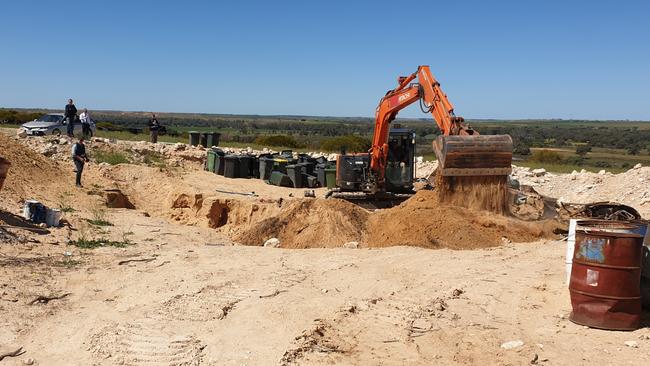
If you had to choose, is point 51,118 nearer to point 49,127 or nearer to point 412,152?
point 49,127

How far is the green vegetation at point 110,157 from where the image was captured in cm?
2316

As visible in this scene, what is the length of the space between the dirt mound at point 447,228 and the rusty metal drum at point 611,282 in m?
4.86

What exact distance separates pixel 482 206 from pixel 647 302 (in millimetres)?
5876

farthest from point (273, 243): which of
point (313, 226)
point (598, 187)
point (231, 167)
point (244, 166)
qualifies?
point (598, 187)

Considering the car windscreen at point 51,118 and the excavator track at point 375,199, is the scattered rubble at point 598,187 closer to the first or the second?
the excavator track at point 375,199

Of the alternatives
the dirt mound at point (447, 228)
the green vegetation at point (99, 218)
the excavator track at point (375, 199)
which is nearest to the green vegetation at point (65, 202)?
the green vegetation at point (99, 218)

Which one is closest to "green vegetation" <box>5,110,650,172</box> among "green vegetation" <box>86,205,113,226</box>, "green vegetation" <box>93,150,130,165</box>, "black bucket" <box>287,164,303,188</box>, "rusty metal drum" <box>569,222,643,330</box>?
"green vegetation" <box>93,150,130,165</box>

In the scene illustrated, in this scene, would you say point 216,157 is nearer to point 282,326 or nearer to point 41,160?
point 41,160

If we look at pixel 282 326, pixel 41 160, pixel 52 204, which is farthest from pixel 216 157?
pixel 282 326

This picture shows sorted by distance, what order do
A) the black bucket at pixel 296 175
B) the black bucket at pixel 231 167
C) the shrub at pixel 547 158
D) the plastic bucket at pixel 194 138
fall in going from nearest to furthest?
the black bucket at pixel 296 175
the black bucket at pixel 231 167
the plastic bucket at pixel 194 138
the shrub at pixel 547 158

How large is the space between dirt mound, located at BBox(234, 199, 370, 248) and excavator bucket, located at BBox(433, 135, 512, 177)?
2242 millimetres

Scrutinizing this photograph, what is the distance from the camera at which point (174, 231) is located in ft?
46.8

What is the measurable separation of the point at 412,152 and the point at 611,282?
10.8 m

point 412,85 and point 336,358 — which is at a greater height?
point 412,85
